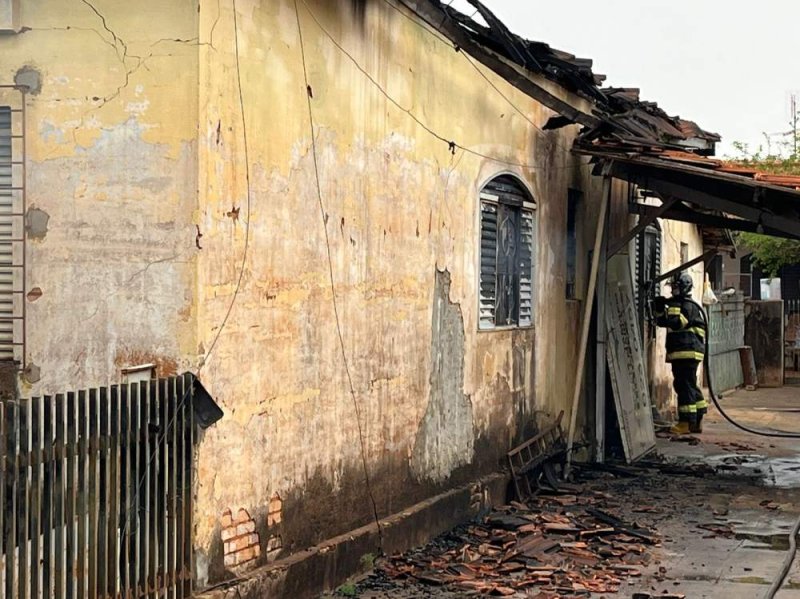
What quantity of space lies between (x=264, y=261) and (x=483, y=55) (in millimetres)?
3794

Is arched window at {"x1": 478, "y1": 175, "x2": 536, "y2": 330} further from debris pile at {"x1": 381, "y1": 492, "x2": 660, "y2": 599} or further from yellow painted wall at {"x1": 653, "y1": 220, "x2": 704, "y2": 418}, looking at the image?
yellow painted wall at {"x1": 653, "y1": 220, "x2": 704, "y2": 418}

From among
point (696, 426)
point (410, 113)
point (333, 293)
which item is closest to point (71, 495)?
point (333, 293)

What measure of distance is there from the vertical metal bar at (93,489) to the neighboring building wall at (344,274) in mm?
830

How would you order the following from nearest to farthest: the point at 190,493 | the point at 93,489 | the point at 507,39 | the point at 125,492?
the point at 93,489 < the point at 125,492 < the point at 190,493 < the point at 507,39

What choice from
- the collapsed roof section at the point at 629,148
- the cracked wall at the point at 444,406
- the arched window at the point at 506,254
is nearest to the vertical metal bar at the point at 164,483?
the cracked wall at the point at 444,406

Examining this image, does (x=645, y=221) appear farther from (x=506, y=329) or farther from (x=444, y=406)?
(x=444, y=406)

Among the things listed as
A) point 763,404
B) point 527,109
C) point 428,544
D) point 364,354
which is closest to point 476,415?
point 428,544

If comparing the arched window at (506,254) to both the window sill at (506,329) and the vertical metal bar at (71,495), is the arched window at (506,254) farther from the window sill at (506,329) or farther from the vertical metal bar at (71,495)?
the vertical metal bar at (71,495)

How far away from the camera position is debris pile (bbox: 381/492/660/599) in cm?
817

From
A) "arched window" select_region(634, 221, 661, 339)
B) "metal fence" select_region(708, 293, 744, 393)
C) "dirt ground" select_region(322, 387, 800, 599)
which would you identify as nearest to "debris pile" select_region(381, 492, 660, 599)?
"dirt ground" select_region(322, 387, 800, 599)

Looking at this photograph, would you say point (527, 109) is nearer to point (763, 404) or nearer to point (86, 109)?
point (86, 109)

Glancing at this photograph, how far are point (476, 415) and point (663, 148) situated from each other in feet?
12.2

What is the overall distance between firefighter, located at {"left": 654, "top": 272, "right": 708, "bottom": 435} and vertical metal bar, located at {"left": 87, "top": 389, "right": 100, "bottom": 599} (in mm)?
11708

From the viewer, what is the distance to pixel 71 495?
5461 millimetres
